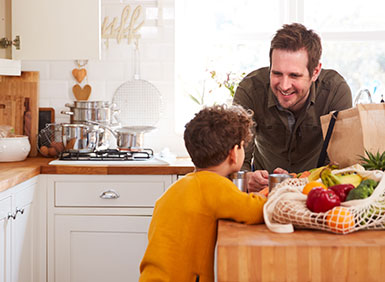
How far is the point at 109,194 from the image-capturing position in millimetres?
3074

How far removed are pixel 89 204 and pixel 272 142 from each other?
1077mm

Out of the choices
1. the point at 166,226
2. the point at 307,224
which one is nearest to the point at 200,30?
the point at 166,226

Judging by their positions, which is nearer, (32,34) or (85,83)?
(32,34)

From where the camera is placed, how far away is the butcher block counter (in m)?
1.04

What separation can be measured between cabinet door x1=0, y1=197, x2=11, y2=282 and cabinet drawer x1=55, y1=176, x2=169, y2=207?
1.49ft

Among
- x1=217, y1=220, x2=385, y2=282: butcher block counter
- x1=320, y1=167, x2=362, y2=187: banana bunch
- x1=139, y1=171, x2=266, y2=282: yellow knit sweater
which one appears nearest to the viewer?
x1=217, y1=220, x2=385, y2=282: butcher block counter

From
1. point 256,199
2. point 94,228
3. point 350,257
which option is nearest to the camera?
point 350,257

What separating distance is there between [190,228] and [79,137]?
2016mm

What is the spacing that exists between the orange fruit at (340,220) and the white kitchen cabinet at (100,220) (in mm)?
1970

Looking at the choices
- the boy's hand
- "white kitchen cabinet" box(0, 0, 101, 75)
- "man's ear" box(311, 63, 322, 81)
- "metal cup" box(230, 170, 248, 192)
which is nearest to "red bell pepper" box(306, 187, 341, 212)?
"metal cup" box(230, 170, 248, 192)

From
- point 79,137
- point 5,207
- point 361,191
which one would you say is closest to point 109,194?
point 79,137

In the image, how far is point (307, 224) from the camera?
45.8 inches

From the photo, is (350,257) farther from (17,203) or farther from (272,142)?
(17,203)

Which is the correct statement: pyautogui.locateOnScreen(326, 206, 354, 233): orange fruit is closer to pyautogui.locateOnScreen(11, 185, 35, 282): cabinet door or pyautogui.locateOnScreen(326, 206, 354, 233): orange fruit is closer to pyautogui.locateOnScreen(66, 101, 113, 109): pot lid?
pyautogui.locateOnScreen(11, 185, 35, 282): cabinet door
